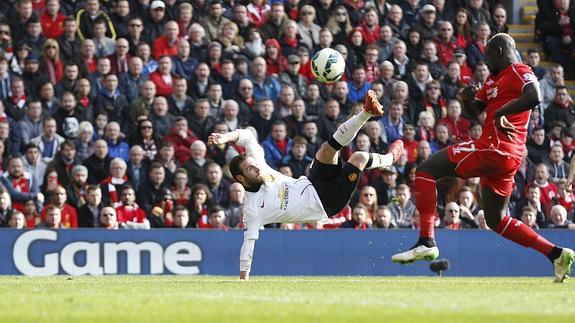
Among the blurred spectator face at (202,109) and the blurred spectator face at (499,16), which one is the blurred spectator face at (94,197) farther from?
the blurred spectator face at (499,16)

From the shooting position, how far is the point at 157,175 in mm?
18906

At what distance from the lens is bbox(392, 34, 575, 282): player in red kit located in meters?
12.4

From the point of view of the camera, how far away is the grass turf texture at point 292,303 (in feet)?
27.6

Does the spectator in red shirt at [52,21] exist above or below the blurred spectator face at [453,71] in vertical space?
above

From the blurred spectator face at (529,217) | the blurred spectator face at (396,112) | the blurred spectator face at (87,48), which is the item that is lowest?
the blurred spectator face at (529,217)

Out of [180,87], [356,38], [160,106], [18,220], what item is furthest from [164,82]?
[18,220]

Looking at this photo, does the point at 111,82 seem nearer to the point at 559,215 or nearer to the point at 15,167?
the point at 15,167

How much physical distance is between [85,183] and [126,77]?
2417 millimetres

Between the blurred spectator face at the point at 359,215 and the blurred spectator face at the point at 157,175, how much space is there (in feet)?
9.73

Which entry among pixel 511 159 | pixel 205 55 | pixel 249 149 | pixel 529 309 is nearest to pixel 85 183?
pixel 205 55

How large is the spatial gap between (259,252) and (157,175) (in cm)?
204

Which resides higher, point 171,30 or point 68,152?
point 171,30

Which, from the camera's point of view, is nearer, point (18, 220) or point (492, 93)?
point (492, 93)

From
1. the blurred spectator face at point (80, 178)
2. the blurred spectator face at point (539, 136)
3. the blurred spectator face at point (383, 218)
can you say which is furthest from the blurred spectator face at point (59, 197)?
the blurred spectator face at point (539, 136)
